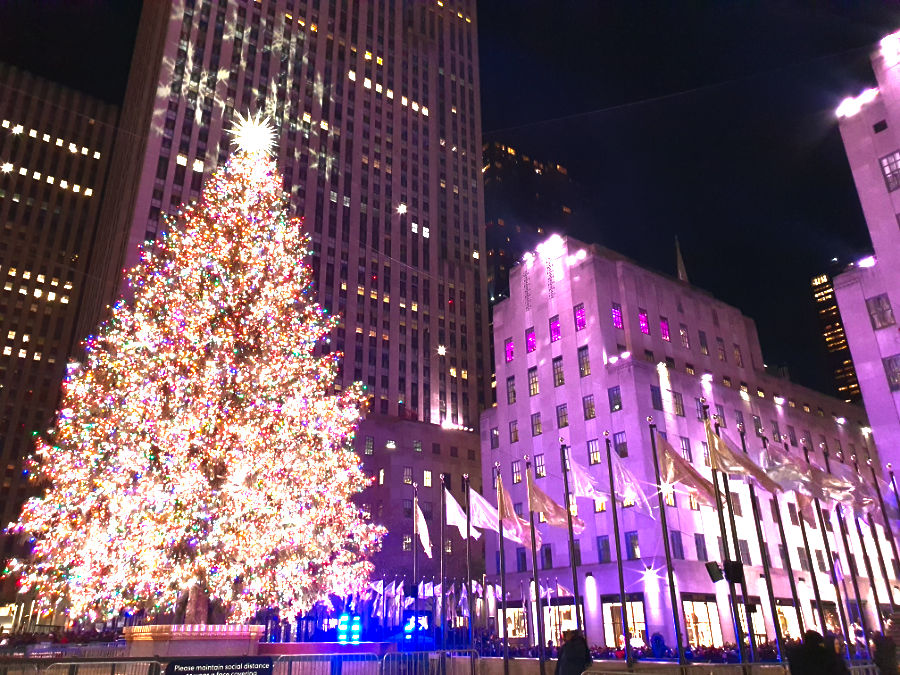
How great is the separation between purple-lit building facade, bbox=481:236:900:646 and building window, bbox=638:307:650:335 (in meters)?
0.20

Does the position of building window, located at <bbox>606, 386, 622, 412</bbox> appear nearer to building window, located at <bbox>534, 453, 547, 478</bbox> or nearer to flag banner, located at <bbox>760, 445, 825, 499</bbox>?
building window, located at <bbox>534, 453, 547, 478</bbox>

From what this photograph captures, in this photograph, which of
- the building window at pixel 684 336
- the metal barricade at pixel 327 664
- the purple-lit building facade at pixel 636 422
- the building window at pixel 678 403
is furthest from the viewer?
the building window at pixel 684 336

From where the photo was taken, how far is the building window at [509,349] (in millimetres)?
58938

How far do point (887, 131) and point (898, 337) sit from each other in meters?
13.9

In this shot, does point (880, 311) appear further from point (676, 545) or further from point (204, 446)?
point (204, 446)

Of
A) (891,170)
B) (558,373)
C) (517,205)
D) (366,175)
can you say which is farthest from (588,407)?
(517,205)

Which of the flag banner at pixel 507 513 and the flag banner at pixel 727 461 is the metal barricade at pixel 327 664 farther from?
the flag banner at pixel 727 461

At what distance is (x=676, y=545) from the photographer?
42.6 metres

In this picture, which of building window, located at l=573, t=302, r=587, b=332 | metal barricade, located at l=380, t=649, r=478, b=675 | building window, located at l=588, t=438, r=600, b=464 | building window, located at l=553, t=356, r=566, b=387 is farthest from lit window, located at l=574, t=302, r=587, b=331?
metal barricade, located at l=380, t=649, r=478, b=675

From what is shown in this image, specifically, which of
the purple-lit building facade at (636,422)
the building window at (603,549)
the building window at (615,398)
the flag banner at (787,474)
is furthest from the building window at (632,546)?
the flag banner at (787,474)

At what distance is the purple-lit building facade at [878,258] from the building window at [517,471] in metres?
25.9

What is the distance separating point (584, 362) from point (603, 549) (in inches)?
571

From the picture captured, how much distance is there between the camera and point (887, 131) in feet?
139

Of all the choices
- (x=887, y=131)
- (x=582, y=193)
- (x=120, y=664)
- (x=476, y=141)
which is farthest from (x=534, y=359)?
→ (x=582, y=193)
